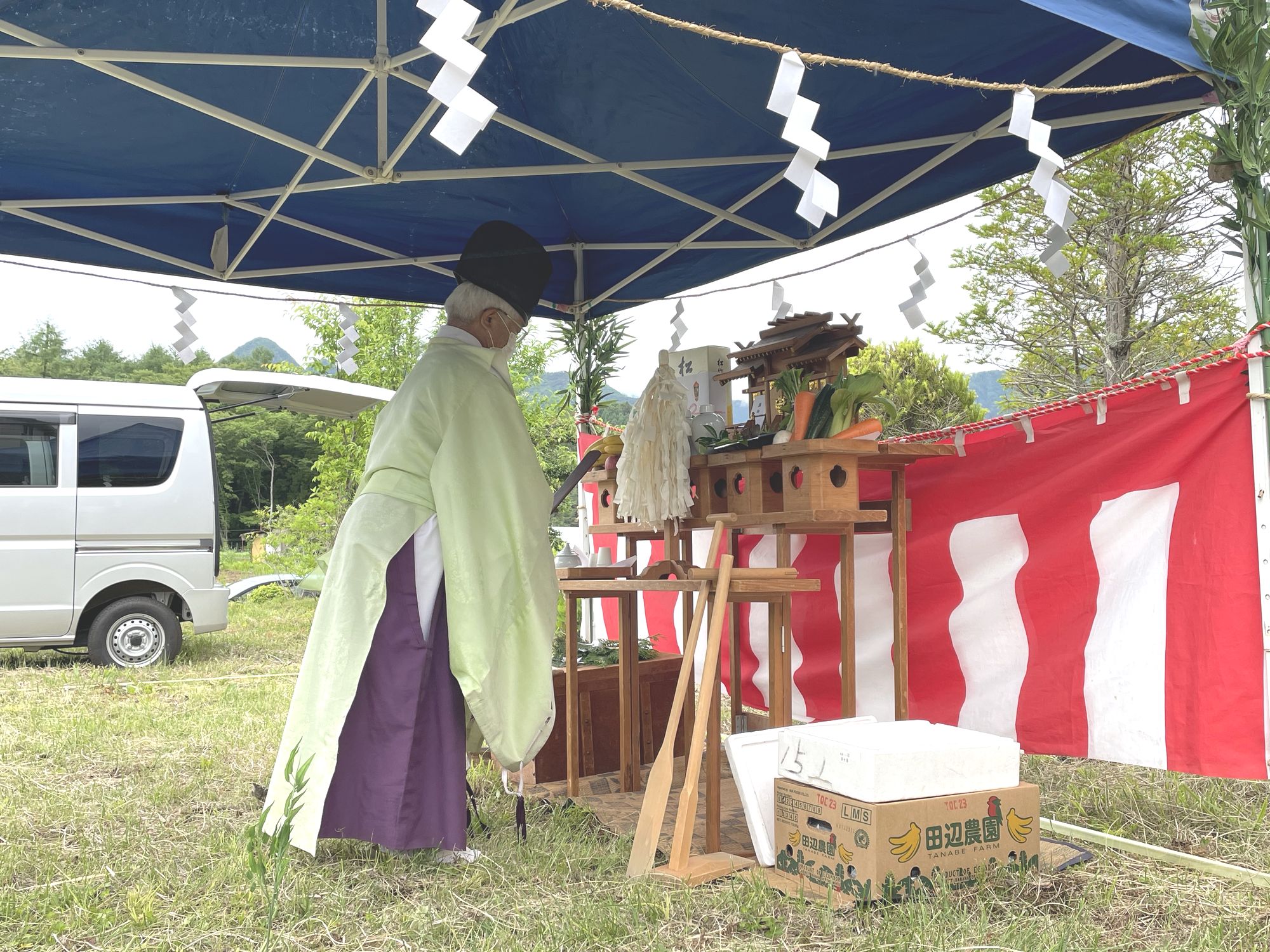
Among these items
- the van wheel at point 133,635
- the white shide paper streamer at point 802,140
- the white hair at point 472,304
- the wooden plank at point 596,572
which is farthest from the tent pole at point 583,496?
the van wheel at point 133,635

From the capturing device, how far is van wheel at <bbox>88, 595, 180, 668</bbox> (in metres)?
6.86

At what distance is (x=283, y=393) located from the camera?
8.51m

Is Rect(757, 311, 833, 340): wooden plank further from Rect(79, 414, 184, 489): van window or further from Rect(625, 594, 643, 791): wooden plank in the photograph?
Rect(79, 414, 184, 489): van window

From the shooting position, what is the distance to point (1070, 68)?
2.72 m

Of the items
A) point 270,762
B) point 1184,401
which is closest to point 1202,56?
point 1184,401

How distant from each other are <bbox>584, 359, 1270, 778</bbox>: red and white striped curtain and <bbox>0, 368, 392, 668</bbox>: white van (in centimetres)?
484

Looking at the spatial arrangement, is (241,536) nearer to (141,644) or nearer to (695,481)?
(141,644)

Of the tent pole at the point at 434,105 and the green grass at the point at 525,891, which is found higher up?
the tent pole at the point at 434,105

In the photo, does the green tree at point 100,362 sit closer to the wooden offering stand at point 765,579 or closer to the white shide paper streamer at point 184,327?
the white shide paper streamer at point 184,327

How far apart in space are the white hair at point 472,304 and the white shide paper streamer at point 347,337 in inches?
71.3

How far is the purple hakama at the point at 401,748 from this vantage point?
264 cm

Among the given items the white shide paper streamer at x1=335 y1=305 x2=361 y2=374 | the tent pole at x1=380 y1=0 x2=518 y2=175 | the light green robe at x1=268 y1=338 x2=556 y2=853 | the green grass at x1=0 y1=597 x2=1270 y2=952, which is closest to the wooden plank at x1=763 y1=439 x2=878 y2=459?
the light green robe at x1=268 y1=338 x2=556 y2=853

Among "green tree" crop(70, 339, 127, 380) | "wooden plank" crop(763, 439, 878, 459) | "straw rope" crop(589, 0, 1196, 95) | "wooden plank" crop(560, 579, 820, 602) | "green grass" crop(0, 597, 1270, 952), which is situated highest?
"green tree" crop(70, 339, 127, 380)

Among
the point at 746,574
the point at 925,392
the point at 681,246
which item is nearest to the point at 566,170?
the point at 681,246
